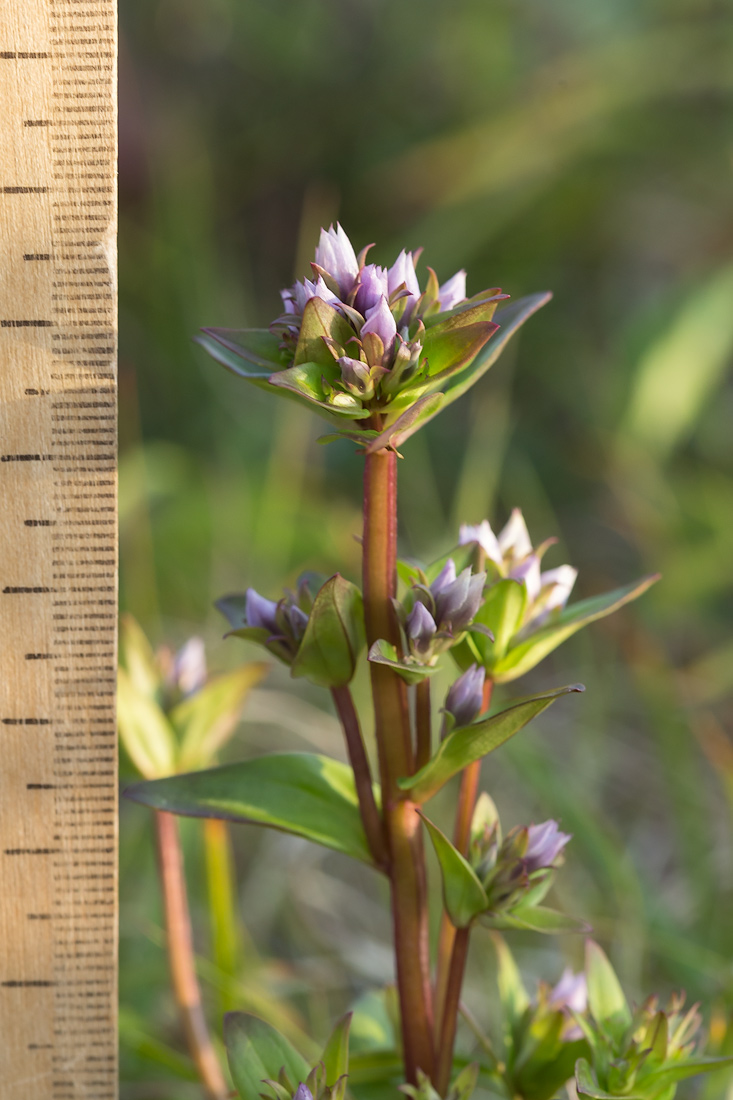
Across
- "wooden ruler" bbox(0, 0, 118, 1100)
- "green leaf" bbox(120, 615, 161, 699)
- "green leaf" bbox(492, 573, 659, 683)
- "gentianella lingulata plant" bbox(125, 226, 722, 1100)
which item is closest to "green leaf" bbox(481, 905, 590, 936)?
"gentianella lingulata plant" bbox(125, 226, 722, 1100)

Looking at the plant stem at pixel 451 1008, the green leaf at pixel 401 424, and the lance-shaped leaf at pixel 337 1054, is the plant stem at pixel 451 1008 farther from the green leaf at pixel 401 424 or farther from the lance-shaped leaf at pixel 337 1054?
the green leaf at pixel 401 424

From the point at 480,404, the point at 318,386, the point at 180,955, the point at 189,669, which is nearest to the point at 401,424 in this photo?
the point at 318,386

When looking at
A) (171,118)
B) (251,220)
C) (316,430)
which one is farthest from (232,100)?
(316,430)

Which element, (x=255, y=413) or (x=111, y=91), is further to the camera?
(x=255, y=413)

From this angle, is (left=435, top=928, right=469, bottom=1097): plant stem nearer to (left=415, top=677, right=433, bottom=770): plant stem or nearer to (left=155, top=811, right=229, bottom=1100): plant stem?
(left=415, top=677, right=433, bottom=770): plant stem

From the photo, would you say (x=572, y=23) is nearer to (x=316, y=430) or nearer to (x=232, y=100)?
(x=232, y=100)

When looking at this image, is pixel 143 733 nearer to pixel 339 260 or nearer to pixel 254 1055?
pixel 254 1055
